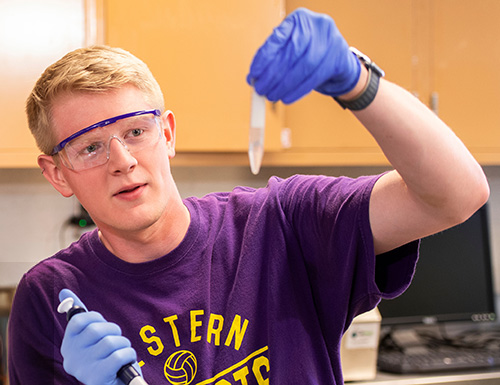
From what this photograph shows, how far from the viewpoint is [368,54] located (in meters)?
2.29

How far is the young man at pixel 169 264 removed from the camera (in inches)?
37.9

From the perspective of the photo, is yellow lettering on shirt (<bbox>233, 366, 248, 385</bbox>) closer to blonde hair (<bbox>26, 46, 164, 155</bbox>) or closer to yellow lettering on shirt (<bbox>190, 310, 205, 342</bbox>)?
yellow lettering on shirt (<bbox>190, 310, 205, 342</bbox>)

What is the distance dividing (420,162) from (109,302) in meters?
0.57

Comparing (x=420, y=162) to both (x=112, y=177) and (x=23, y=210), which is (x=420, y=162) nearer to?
(x=112, y=177)

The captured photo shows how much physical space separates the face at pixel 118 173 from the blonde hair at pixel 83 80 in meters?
0.01

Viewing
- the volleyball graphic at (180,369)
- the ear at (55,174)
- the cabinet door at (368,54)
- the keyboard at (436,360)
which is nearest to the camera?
the volleyball graphic at (180,369)

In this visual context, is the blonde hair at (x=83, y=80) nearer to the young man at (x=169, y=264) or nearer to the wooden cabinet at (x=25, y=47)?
the young man at (x=169, y=264)

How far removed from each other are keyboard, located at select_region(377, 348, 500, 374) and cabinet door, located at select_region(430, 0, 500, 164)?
27.9 inches

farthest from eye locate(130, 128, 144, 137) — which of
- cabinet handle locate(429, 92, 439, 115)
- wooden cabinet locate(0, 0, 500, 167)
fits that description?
cabinet handle locate(429, 92, 439, 115)

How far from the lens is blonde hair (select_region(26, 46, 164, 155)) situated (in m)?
1.06

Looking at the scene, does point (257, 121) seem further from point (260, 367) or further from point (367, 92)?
point (260, 367)

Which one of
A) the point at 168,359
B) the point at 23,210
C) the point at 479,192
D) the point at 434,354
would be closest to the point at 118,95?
the point at 168,359

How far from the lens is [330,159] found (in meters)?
2.28

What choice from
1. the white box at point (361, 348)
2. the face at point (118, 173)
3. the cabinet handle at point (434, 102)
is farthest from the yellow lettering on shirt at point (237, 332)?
the cabinet handle at point (434, 102)
